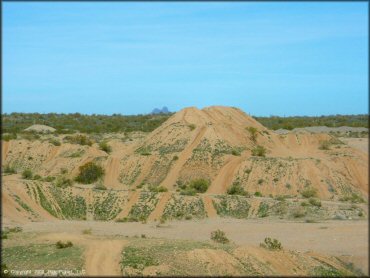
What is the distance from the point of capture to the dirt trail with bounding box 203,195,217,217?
39.0 meters

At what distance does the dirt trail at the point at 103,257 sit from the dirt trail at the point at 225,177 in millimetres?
19725

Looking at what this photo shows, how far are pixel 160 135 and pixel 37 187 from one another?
601 inches

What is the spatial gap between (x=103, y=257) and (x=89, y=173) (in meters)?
26.3

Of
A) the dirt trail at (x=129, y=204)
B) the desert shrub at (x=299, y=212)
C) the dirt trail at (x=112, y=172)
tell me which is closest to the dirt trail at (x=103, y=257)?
the dirt trail at (x=129, y=204)

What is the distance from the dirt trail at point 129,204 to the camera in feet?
130

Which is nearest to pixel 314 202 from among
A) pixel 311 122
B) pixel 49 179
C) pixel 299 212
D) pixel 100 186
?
pixel 299 212

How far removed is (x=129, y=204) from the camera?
40.6 meters

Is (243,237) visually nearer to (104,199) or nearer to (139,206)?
(139,206)

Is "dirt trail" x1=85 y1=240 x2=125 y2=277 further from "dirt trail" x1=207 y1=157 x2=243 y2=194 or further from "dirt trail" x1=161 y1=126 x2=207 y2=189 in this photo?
"dirt trail" x1=161 y1=126 x2=207 y2=189

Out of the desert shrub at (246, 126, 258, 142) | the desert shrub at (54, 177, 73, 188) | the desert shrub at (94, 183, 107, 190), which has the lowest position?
the desert shrub at (94, 183, 107, 190)

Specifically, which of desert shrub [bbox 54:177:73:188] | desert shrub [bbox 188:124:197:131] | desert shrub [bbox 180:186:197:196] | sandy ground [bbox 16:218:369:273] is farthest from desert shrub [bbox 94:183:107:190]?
desert shrub [bbox 188:124:197:131]

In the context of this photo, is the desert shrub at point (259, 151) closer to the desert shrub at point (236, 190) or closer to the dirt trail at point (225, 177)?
the dirt trail at point (225, 177)

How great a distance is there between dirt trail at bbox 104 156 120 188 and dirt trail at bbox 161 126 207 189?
391 cm

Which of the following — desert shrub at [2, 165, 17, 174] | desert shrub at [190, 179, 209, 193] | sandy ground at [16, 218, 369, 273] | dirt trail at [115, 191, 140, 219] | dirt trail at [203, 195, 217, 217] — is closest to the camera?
sandy ground at [16, 218, 369, 273]
